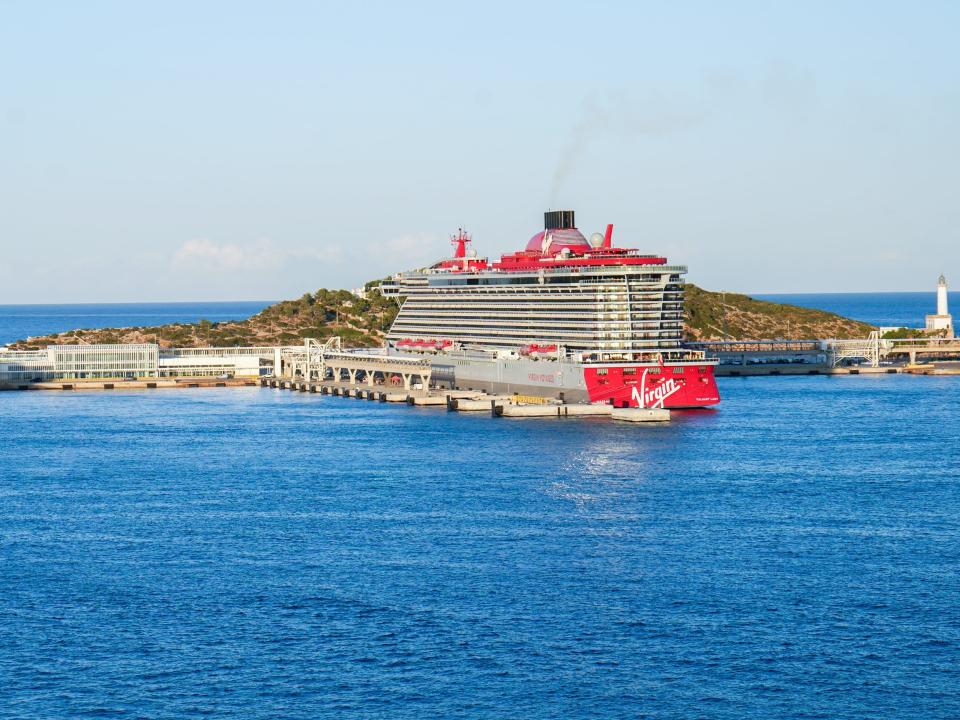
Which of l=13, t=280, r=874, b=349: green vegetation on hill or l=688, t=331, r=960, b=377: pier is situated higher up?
l=13, t=280, r=874, b=349: green vegetation on hill

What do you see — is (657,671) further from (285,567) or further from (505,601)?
(285,567)

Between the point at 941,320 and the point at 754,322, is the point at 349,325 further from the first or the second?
the point at 941,320

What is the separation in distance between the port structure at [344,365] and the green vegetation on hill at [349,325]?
30.0 meters

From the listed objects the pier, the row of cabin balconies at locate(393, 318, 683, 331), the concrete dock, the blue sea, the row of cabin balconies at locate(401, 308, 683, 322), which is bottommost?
the blue sea

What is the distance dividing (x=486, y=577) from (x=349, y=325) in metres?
130

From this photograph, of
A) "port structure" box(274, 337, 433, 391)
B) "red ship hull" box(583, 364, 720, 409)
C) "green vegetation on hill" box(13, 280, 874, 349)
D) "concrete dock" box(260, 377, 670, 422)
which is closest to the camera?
"concrete dock" box(260, 377, 670, 422)

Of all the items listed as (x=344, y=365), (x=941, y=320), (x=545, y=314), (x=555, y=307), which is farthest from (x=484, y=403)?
(x=941, y=320)

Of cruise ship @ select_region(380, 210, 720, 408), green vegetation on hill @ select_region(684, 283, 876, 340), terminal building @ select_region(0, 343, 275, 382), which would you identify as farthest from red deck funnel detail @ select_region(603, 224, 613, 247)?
green vegetation on hill @ select_region(684, 283, 876, 340)

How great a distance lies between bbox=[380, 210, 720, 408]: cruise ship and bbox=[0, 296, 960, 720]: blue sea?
1203cm

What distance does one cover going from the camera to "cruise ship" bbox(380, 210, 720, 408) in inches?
A: 3688

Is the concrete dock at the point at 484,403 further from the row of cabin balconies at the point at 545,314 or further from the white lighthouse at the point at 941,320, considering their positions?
the white lighthouse at the point at 941,320

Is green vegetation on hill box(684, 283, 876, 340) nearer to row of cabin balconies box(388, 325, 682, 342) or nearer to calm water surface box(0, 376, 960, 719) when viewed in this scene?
row of cabin balconies box(388, 325, 682, 342)

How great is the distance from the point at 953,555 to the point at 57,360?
297 ft

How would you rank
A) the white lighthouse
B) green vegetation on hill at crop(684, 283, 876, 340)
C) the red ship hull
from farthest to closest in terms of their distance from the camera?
green vegetation on hill at crop(684, 283, 876, 340)
the white lighthouse
the red ship hull
